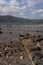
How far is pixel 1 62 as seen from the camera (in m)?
9.98

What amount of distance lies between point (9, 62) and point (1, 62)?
1.10 feet

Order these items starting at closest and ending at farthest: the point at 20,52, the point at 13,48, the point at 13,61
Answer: the point at 13,61 < the point at 20,52 < the point at 13,48

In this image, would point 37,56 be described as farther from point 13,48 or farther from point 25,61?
point 13,48

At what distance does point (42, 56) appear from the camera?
9.77 m

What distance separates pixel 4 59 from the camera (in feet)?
34.8

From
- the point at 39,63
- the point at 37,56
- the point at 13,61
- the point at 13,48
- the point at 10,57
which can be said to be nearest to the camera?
the point at 39,63

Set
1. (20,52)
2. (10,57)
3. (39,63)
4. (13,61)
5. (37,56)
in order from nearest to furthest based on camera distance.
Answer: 1. (39,63)
2. (37,56)
3. (13,61)
4. (10,57)
5. (20,52)

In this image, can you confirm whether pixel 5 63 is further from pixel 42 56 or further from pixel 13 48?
pixel 13 48

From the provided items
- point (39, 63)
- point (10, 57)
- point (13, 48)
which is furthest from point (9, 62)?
point (13, 48)

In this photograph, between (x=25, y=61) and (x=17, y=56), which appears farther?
(x=17, y=56)

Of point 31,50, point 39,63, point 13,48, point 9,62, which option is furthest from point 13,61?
point 13,48

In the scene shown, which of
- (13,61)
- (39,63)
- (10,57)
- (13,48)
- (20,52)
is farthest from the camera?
(13,48)

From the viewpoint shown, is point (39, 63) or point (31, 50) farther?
point (31, 50)

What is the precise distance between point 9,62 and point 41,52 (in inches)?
55.7
